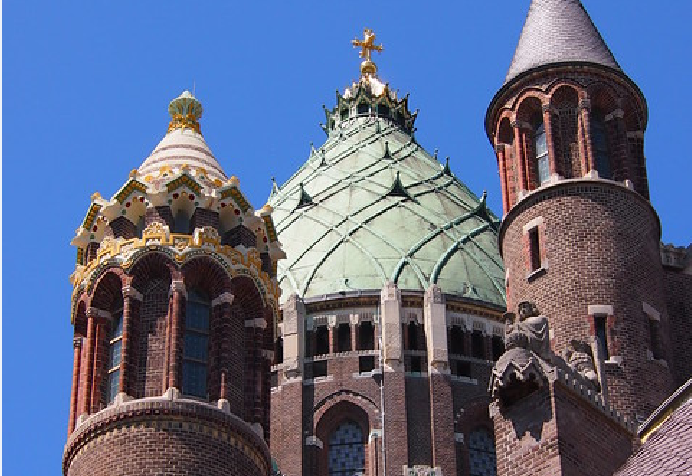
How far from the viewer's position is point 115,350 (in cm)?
3978

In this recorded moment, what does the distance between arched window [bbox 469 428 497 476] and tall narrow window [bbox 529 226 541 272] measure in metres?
12.4

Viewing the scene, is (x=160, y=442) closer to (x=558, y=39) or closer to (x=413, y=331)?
(x=558, y=39)

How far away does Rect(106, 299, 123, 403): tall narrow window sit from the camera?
38938 mm

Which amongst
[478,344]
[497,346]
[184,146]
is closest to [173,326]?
[184,146]

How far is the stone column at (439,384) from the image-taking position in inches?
2004

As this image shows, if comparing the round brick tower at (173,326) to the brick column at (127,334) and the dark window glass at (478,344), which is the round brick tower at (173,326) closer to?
the brick column at (127,334)

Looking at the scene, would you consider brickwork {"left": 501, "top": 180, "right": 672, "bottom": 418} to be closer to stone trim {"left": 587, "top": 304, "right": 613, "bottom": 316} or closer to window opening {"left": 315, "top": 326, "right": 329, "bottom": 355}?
stone trim {"left": 587, "top": 304, "right": 613, "bottom": 316}

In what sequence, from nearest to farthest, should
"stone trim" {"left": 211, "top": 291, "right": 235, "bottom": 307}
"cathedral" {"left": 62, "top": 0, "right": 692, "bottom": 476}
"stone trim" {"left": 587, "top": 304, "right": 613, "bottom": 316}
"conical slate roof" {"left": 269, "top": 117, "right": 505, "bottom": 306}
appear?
"cathedral" {"left": 62, "top": 0, "right": 692, "bottom": 476}, "stone trim" {"left": 587, "top": 304, "right": 613, "bottom": 316}, "stone trim" {"left": 211, "top": 291, "right": 235, "bottom": 307}, "conical slate roof" {"left": 269, "top": 117, "right": 505, "bottom": 306}

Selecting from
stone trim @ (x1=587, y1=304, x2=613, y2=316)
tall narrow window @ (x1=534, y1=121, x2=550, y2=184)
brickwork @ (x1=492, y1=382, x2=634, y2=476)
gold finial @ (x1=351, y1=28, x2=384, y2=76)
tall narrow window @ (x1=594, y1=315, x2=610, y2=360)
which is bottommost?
brickwork @ (x1=492, y1=382, x2=634, y2=476)

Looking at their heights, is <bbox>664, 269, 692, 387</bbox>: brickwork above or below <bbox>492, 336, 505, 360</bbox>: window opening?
below

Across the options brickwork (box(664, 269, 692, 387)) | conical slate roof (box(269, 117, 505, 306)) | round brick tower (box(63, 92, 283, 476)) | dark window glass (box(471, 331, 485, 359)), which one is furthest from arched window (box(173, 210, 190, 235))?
dark window glass (box(471, 331, 485, 359))

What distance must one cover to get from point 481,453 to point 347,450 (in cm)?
352

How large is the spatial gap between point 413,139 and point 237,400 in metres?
25.9

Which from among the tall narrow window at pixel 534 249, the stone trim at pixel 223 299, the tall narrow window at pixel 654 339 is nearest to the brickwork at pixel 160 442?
the stone trim at pixel 223 299
